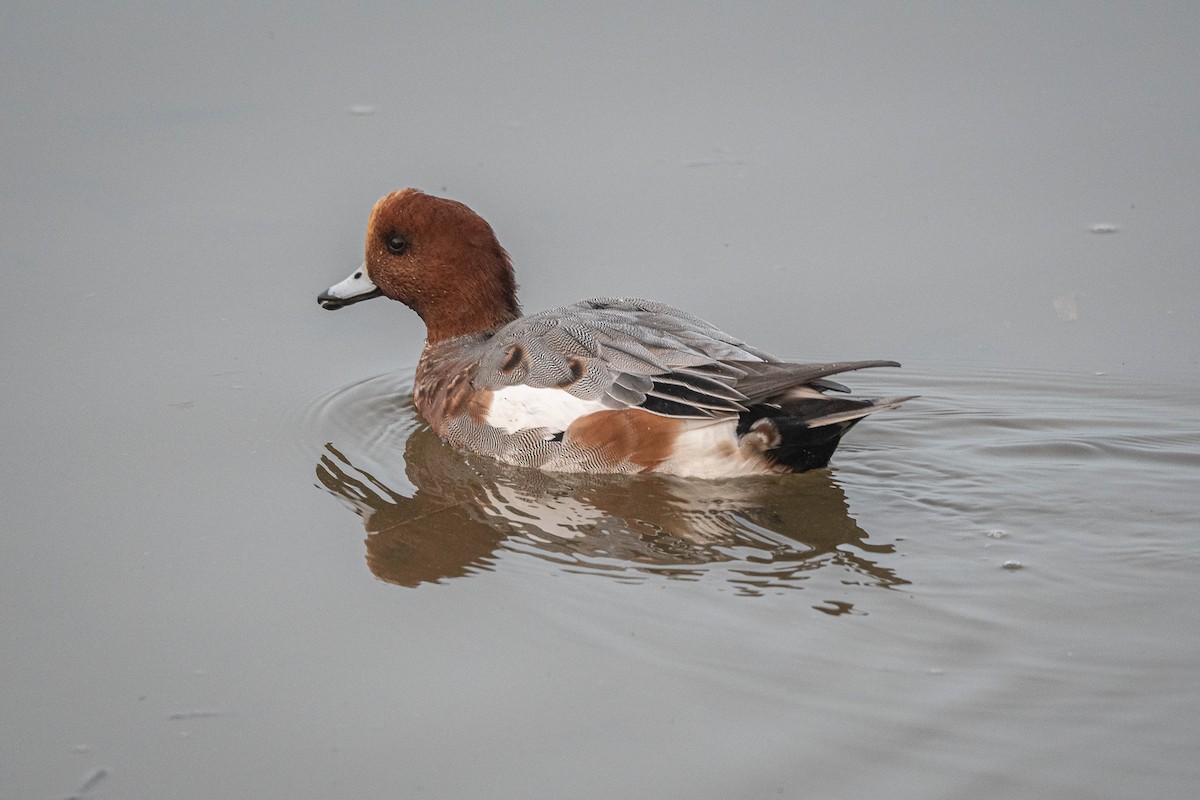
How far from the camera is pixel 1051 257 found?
24.8 ft

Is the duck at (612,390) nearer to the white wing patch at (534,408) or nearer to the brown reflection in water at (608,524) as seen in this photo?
the white wing patch at (534,408)

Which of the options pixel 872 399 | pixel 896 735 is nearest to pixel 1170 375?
pixel 872 399

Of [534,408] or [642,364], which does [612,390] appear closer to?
[642,364]

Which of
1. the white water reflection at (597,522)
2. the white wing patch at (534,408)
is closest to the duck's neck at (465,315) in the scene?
the white water reflection at (597,522)

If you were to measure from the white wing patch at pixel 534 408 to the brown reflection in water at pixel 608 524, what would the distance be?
213 mm

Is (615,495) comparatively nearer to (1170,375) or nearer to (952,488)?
(952,488)

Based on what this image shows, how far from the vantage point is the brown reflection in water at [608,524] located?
5.21 metres

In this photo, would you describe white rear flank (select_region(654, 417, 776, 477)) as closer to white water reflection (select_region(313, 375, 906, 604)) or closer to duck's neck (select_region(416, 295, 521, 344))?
white water reflection (select_region(313, 375, 906, 604))

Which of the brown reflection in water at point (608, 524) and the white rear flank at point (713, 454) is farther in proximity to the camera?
the white rear flank at point (713, 454)

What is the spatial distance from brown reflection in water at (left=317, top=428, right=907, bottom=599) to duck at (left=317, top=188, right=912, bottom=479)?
0.38ft

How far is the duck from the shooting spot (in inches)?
227

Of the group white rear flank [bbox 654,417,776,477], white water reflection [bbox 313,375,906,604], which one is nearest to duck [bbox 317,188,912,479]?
white rear flank [bbox 654,417,776,477]

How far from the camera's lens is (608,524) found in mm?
5613

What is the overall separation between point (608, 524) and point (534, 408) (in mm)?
743
